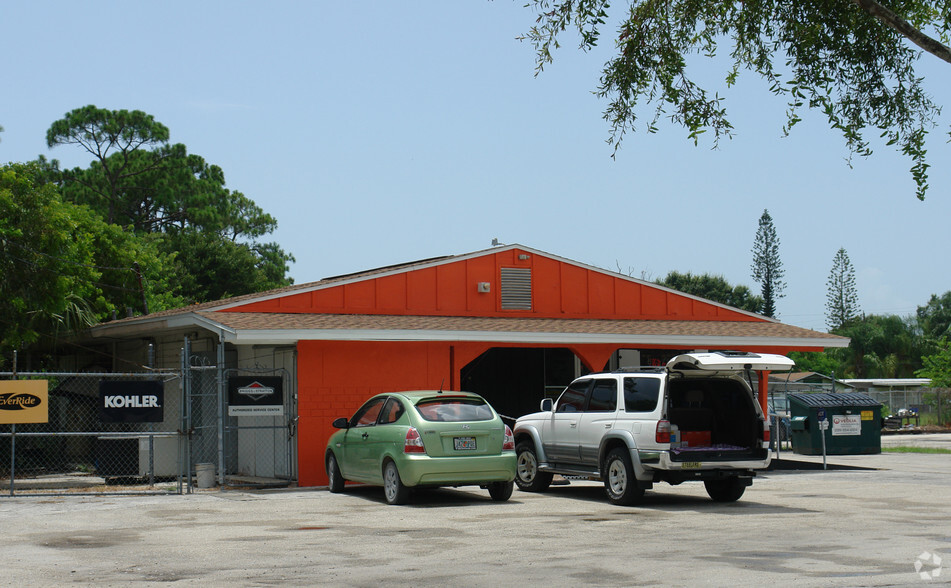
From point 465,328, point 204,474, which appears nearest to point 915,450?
point 465,328

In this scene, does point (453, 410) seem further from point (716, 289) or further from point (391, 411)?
point (716, 289)

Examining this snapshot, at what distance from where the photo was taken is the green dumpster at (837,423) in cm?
2545

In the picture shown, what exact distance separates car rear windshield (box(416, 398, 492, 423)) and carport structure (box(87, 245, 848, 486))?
3512 mm

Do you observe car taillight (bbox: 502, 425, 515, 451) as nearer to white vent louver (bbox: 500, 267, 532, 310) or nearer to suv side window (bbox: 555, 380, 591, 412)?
suv side window (bbox: 555, 380, 591, 412)

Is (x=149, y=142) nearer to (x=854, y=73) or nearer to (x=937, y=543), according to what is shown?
(x=854, y=73)

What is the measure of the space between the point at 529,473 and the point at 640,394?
313cm

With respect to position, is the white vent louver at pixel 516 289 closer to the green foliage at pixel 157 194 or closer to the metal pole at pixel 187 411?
the metal pole at pixel 187 411

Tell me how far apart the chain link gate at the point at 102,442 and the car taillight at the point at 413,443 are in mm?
4260

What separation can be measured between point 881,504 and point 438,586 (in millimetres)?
8534

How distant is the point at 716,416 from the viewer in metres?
14.6

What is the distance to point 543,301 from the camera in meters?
22.4

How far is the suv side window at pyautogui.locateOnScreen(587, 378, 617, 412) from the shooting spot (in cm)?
1474

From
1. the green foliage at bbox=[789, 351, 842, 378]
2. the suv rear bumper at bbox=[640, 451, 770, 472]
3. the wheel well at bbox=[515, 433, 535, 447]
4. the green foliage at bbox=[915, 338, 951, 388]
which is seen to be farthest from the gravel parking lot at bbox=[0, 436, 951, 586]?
the green foliage at bbox=[789, 351, 842, 378]

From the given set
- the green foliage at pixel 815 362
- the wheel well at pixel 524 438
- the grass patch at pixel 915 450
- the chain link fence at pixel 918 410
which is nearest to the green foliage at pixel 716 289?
the green foliage at pixel 815 362
